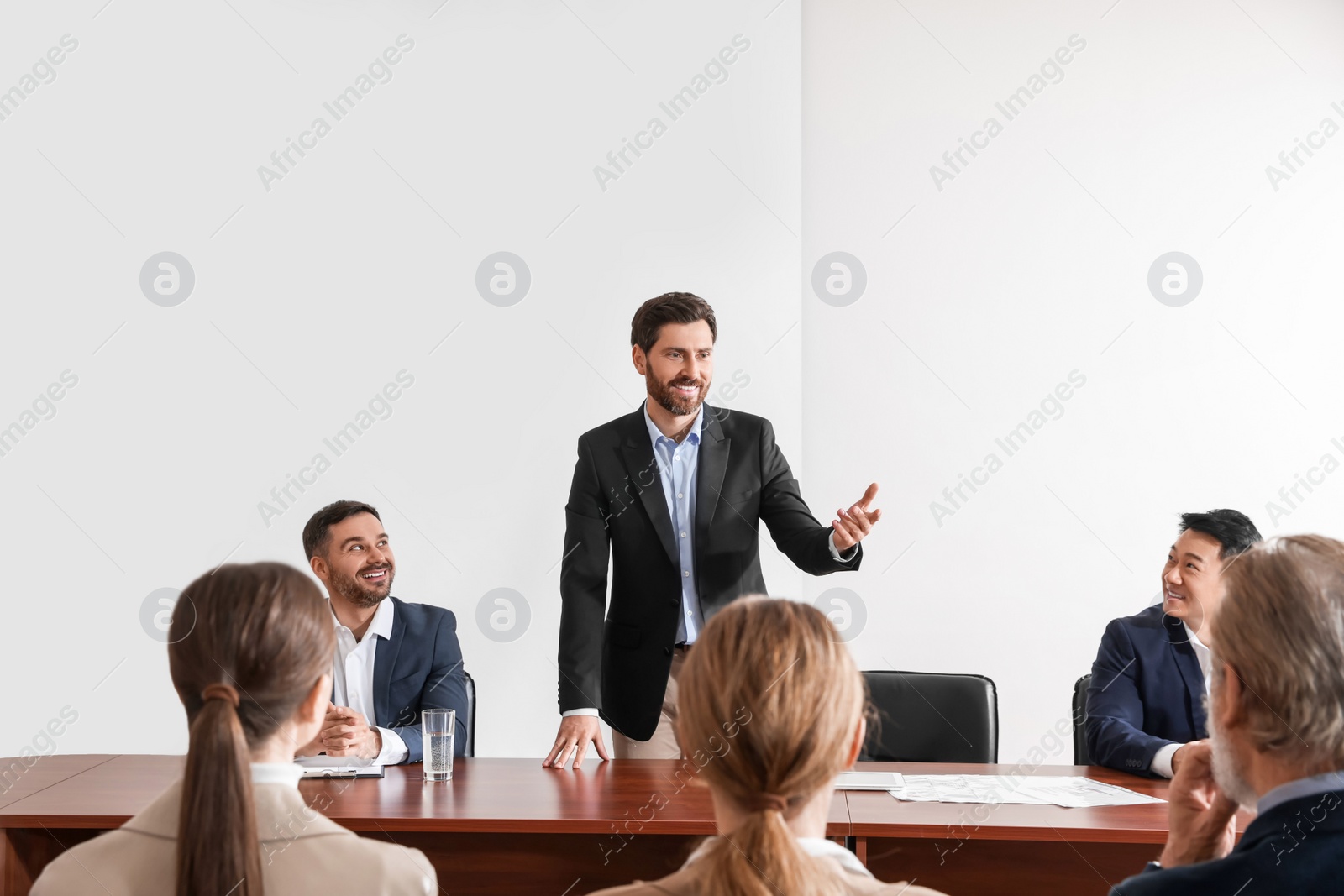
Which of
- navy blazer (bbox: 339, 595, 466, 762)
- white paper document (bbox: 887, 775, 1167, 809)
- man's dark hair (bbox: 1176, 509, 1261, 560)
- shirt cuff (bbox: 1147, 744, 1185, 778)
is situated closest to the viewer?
white paper document (bbox: 887, 775, 1167, 809)

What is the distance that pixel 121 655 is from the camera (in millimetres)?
3980

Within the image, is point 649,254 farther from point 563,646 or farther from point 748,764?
point 748,764

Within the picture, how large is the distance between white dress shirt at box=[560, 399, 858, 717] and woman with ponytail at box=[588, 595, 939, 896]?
189cm

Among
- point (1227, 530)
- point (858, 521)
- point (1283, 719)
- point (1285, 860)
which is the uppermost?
point (858, 521)

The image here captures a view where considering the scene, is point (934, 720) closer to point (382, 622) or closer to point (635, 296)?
point (382, 622)

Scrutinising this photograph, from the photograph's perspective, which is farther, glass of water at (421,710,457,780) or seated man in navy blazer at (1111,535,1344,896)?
glass of water at (421,710,457,780)

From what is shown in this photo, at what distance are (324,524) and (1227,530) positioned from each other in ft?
8.31

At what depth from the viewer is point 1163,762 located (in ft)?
7.54

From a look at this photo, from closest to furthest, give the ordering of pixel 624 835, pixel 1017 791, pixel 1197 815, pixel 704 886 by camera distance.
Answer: pixel 704 886, pixel 1197 815, pixel 624 835, pixel 1017 791

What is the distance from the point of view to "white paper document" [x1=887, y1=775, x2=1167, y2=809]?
2021 millimetres

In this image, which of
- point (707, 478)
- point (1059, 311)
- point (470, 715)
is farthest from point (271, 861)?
point (1059, 311)

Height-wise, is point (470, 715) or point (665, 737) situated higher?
point (470, 715)

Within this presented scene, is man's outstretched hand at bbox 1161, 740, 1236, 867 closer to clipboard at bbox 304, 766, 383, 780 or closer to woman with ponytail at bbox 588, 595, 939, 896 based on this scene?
woman with ponytail at bbox 588, 595, 939, 896

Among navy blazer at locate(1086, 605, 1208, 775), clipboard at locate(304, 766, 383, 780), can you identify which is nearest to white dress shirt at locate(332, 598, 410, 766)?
clipboard at locate(304, 766, 383, 780)
